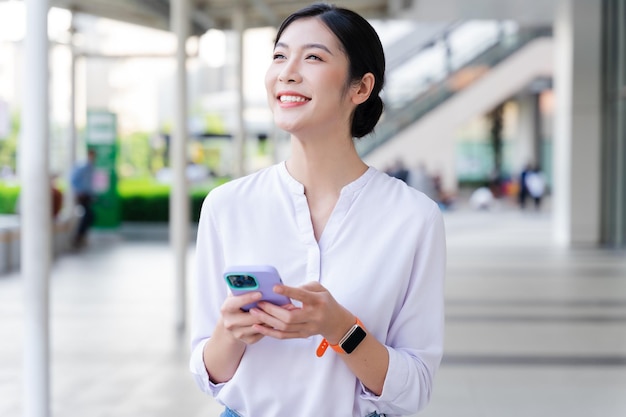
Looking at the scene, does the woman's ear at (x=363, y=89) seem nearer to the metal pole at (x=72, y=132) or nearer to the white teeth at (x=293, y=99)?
the white teeth at (x=293, y=99)

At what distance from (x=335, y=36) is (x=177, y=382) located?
172 inches

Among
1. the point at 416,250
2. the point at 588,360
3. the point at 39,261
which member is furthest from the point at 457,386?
the point at 416,250

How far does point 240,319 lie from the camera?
144 cm

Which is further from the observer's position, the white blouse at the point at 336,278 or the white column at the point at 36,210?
the white column at the point at 36,210

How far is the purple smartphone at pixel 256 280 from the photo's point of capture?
4.43ft

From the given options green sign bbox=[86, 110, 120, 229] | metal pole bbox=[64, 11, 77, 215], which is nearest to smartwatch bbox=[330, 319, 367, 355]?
metal pole bbox=[64, 11, 77, 215]

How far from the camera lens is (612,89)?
50.0ft

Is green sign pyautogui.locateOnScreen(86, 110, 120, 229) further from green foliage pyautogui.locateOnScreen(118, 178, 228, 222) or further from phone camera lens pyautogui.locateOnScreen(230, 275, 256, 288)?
phone camera lens pyautogui.locateOnScreen(230, 275, 256, 288)

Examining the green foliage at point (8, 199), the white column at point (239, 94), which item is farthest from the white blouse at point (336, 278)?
the green foliage at point (8, 199)

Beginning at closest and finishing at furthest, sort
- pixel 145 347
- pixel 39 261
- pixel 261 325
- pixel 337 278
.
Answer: pixel 261 325 → pixel 337 278 → pixel 39 261 → pixel 145 347

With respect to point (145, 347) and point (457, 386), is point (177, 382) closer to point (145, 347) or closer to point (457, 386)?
point (145, 347)

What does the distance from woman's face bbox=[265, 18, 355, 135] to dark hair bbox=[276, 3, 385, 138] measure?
0.05 ft

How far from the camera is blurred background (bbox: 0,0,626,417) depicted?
5125mm

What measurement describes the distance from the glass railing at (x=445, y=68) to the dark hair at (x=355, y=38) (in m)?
20.1
